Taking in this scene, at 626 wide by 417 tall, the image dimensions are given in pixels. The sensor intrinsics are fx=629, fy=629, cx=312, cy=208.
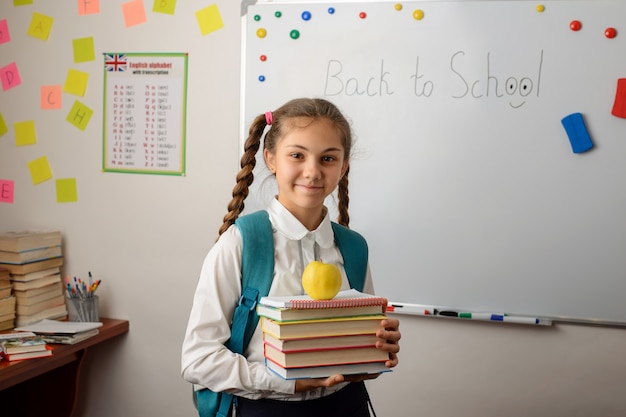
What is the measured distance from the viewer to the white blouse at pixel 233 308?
1.21 metres

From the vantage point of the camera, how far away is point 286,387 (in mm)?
1200

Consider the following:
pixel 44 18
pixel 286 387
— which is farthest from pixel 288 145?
pixel 44 18

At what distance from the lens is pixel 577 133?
6.46ft

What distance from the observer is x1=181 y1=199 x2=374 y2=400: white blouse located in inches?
47.8

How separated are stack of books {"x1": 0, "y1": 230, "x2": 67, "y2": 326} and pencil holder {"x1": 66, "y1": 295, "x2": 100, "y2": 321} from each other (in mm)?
86

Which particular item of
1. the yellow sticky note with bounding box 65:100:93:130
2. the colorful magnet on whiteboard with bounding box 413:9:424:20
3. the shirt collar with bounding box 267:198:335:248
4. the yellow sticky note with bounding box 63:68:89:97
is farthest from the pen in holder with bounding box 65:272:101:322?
the colorful magnet on whiteboard with bounding box 413:9:424:20

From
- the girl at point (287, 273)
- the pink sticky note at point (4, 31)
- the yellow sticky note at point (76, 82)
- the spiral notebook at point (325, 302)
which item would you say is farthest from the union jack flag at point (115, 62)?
the spiral notebook at point (325, 302)

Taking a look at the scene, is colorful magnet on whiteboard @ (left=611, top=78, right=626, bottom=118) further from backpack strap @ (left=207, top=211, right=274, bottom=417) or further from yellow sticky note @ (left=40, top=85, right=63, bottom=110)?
yellow sticky note @ (left=40, top=85, right=63, bottom=110)

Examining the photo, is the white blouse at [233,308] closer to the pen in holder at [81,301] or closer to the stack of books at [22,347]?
the stack of books at [22,347]

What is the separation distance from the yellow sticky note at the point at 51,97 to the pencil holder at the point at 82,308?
0.78m

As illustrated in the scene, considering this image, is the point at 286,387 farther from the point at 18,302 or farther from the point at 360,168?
the point at 18,302

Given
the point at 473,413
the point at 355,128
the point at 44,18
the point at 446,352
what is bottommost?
the point at 473,413

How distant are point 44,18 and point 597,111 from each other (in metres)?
2.08

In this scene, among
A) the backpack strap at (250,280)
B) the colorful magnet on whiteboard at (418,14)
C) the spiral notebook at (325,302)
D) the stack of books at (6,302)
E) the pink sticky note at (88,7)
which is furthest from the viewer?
the pink sticky note at (88,7)
